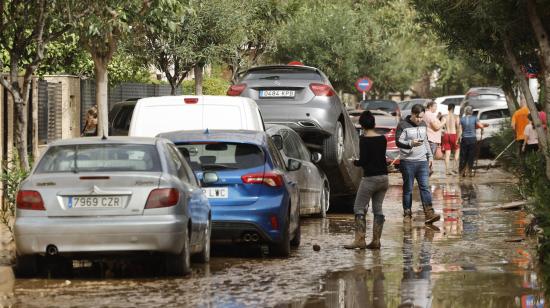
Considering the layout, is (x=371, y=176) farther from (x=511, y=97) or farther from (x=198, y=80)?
(x=198, y=80)

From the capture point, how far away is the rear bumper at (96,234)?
12.1 metres

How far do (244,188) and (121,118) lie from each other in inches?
416

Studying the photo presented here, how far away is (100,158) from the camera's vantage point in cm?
1283

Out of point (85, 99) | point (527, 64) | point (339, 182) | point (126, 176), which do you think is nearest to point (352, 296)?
point (126, 176)

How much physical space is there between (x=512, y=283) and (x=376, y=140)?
4.40 metres

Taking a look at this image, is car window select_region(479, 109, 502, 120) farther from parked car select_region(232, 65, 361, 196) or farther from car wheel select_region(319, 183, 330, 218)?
car wheel select_region(319, 183, 330, 218)

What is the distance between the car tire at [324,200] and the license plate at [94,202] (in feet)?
26.7

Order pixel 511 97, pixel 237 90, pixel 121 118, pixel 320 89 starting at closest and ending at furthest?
pixel 320 89
pixel 237 90
pixel 121 118
pixel 511 97

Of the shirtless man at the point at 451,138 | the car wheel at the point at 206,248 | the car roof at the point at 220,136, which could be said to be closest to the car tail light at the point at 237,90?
the car roof at the point at 220,136

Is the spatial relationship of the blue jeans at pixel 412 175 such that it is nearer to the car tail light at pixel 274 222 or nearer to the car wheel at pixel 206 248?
the car tail light at pixel 274 222

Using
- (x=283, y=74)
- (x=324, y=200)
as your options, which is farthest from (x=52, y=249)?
(x=283, y=74)

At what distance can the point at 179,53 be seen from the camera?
114 feet

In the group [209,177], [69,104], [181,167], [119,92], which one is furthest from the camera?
[119,92]

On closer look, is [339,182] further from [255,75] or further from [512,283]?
[512,283]
